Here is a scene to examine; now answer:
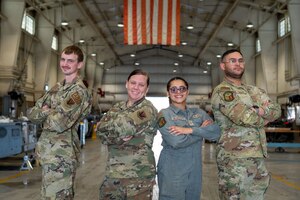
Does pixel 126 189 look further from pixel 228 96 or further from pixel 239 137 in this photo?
pixel 228 96

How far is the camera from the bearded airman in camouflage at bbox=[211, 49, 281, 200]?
337 cm

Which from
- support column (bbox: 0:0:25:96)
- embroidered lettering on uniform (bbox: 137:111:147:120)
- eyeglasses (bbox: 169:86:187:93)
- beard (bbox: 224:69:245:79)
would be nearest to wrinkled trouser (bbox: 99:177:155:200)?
embroidered lettering on uniform (bbox: 137:111:147:120)

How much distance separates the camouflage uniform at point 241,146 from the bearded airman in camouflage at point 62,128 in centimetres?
117

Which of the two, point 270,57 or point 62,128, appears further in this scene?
point 270,57

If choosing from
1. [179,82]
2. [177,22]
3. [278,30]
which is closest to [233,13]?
[278,30]

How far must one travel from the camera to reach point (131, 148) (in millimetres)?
3283

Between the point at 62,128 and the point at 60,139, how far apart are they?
127mm

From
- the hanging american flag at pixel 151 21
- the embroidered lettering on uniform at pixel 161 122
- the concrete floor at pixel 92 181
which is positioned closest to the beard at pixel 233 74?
the embroidered lettering on uniform at pixel 161 122

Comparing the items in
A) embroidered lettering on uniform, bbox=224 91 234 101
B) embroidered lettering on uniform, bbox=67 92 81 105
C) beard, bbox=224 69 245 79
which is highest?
beard, bbox=224 69 245 79

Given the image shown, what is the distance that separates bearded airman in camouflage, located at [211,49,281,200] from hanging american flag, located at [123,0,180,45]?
1011cm

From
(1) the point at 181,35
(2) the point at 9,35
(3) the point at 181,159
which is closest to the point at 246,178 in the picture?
(3) the point at 181,159

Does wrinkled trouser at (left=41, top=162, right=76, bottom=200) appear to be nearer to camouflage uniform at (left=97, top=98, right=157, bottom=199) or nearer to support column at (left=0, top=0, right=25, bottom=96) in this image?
camouflage uniform at (left=97, top=98, right=157, bottom=199)

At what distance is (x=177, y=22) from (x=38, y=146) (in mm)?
10856

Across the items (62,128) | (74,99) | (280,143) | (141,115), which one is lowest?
(280,143)
